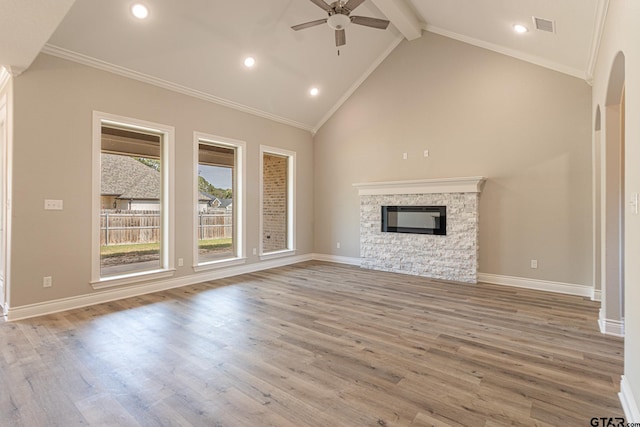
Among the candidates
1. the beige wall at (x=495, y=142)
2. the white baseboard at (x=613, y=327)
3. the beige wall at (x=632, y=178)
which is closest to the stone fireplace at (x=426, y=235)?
the beige wall at (x=495, y=142)

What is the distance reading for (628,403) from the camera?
1.81m

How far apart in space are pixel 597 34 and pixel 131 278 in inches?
250

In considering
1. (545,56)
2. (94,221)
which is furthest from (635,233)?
(94,221)

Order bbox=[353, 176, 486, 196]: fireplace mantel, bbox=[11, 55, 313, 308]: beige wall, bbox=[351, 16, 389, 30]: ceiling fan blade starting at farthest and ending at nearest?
bbox=[353, 176, 486, 196]: fireplace mantel, bbox=[351, 16, 389, 30]: ceiling fan blade, bbox=[11, 55, 313, 308]: beige wall

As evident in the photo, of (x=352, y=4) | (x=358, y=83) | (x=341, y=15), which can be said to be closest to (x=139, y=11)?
(x=341, y=15)

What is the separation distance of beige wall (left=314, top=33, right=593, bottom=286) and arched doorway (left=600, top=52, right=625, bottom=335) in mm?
1566

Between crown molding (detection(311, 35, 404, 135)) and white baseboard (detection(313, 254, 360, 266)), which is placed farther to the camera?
white baseboard (detection(313, 254, 360, 266))

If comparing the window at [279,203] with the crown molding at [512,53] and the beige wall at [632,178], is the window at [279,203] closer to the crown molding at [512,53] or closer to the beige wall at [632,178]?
the crown molding at [512,53]

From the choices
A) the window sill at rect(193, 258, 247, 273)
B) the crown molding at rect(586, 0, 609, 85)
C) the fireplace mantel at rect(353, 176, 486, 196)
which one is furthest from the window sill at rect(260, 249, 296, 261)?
the crown molding at rect(586, 0, 609, 85)

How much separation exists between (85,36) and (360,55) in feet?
14.4

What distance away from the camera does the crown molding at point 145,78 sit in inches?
147

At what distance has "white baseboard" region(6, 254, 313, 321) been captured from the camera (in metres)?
3.53

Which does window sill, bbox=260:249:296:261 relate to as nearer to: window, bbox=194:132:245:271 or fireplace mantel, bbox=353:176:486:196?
window, bbox=194:132:245:271

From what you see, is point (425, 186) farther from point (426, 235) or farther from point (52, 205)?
point (52, 205)
